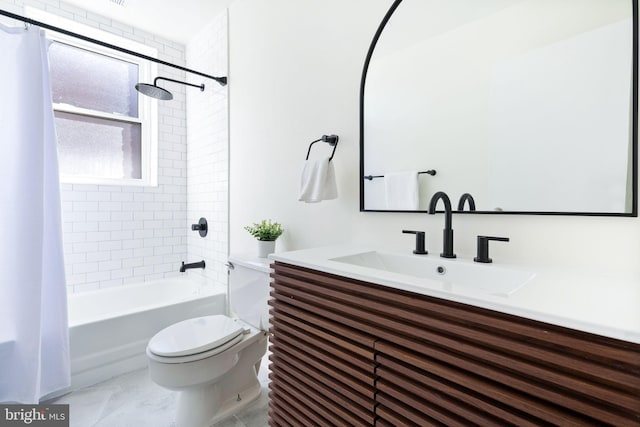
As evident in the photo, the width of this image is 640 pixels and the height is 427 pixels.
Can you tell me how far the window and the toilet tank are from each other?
5.66 feet

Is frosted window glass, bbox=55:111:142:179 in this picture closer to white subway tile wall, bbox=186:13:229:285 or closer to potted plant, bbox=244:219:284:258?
white subway tile wall, bbox=186:13:229:285

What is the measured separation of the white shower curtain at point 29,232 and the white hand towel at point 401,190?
1.87 meters

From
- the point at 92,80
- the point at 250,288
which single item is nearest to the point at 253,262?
the point at 250,288

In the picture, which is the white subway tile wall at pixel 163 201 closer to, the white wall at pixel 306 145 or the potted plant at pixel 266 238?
the white wall at pixel 306 145

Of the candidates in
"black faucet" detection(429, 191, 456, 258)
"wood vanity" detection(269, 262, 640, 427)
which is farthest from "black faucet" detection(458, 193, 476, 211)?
"wood vanity" detection(269, 262, 640, 427)

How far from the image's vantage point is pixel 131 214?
277 cm

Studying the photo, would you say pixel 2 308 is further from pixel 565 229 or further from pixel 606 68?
pixel 606 68

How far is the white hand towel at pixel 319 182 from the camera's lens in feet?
5.00

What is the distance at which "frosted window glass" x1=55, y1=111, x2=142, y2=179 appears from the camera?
2535 mm

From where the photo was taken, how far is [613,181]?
2.98ft

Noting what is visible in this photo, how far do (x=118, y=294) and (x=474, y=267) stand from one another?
2831mm

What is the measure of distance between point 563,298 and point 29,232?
2.33 m

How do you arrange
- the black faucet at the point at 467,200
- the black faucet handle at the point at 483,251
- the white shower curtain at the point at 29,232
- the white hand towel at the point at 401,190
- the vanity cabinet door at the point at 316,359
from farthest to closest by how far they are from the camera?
the white shower curtain at the point at 29,232
the white hand towel at the point at 401,190
the black faucet at the point at 467,200
the black faucet handle at the point at 483,251
the vanity cabinet door at the point at 316,359

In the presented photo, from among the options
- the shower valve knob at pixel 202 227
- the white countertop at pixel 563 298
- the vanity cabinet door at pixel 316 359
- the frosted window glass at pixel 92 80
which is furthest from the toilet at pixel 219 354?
the frosted window glass at pixel 92 80
